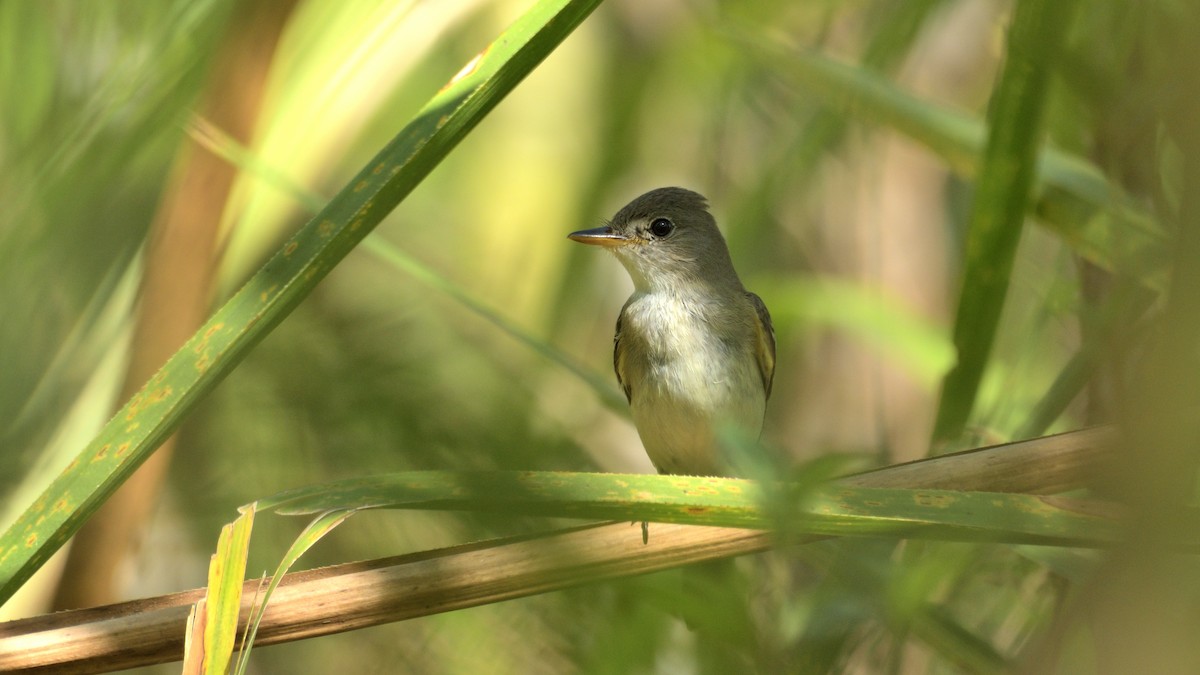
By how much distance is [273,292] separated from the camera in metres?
1.27

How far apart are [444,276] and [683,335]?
0.83 meters

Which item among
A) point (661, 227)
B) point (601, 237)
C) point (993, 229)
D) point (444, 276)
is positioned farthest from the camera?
point (661, 227)

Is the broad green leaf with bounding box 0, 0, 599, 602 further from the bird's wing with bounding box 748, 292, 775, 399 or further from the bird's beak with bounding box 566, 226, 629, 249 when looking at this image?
the bird's wing with bounding box 748, 292, 775, 399

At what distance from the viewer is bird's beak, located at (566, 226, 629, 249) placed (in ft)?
10.5

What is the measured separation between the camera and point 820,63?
2359mm

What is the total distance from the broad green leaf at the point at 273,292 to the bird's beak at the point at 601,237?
180 centimetres

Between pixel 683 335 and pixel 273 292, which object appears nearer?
pixel 273 292

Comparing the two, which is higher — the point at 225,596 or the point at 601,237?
the point at 601,237

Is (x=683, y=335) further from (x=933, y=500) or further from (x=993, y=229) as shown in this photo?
(x=933, y=500)

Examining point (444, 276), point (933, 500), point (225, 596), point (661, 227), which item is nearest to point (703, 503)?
point (933, 500)

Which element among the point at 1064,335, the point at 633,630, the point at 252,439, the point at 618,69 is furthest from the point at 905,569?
the point at 618,69

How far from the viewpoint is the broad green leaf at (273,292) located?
1.20 metres

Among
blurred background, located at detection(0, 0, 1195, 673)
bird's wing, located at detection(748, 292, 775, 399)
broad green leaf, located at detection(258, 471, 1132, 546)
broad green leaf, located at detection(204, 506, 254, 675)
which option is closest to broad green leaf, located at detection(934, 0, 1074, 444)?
blurred background, located at detection(0, 0, 1195, 673)

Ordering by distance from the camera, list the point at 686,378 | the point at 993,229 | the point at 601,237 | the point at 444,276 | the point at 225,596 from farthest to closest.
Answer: the point at 601,237
the point at 686,378
the point at 444,276
the point at 993,229
the point at 225,596
